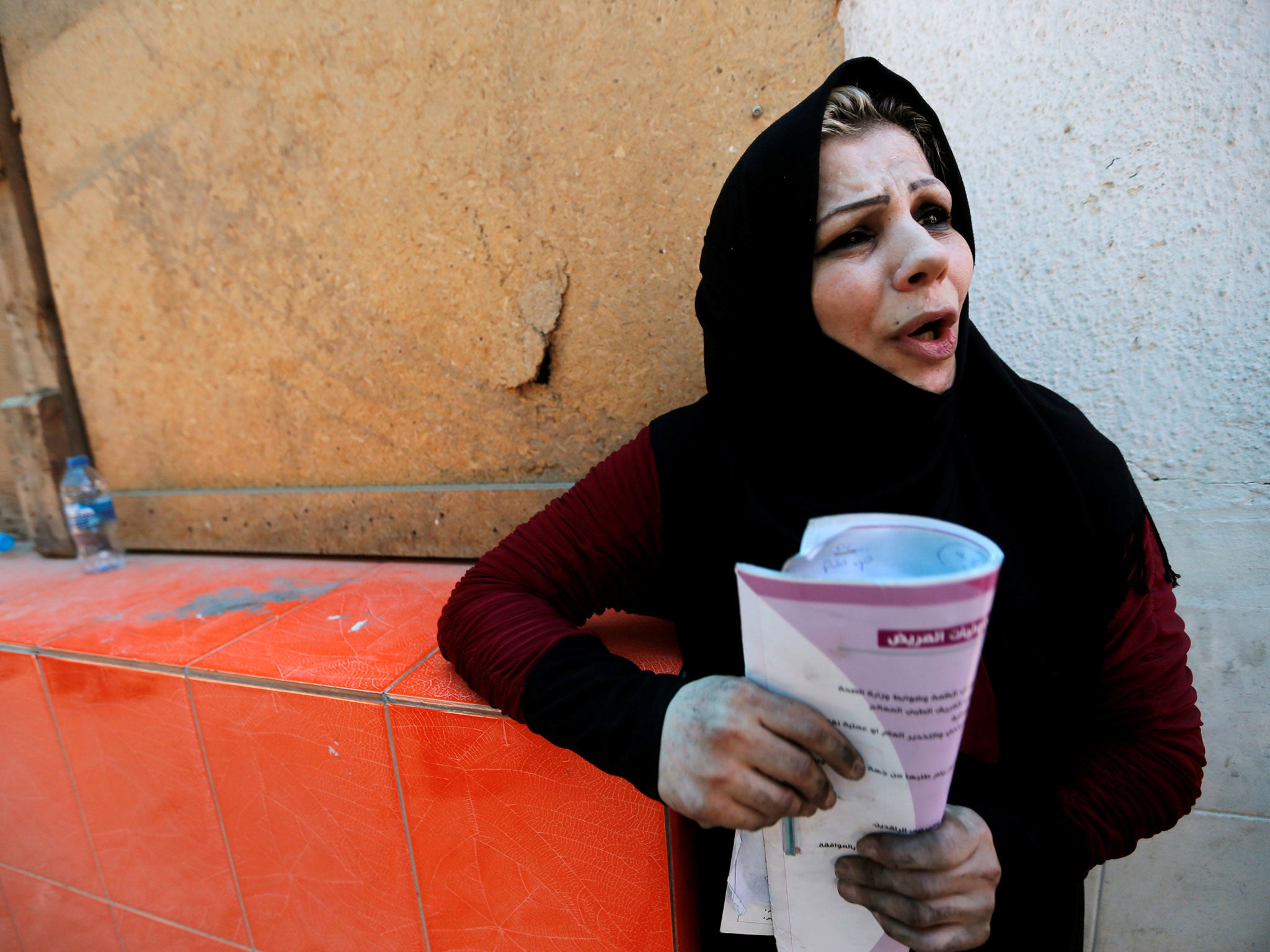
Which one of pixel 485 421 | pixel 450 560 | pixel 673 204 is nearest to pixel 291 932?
pixel 450 560

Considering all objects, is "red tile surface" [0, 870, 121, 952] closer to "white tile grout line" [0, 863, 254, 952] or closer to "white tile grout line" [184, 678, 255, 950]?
"white tile grout line" [0, 863, 254, 952]

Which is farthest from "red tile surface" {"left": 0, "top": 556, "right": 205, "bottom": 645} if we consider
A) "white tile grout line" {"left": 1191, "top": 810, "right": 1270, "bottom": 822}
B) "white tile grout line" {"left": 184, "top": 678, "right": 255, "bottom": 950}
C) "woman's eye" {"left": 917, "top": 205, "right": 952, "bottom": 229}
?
"white tile grout line" {"left": 1191, "top": 810, "right": 1270, "bottom": 822}

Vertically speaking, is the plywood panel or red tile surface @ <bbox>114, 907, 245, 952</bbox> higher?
the plywood panel

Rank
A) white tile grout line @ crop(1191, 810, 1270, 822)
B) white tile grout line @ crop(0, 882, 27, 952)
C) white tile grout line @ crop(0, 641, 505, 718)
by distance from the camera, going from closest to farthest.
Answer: white tile grout line @ crop(0, 641, 505, 718), white tile grout line @ crop(1191, 810, 1270, 822), white tile grout line @ crop(0, 882, 27, 952)

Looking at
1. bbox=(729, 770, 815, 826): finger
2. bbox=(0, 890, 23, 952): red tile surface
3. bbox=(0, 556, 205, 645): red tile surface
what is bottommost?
bbox=(0, 890, 23, 952): red tile surface

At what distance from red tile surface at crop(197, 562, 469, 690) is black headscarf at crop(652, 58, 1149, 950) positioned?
2.22 feet

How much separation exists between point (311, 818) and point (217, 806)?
311 mm

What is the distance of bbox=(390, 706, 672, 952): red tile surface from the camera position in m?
1.05

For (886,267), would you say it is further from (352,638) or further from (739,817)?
(352,638)

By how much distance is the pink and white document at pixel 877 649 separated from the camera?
0.49 m

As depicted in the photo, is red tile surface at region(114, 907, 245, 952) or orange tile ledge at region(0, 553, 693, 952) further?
red tile surface at region(114, 907, 245, 952)

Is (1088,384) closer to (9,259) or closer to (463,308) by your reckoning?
(463,308)

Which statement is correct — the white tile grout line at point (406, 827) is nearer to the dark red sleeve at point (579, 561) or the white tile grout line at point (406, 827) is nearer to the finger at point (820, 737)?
the dark red sleeve at point (579, 561)

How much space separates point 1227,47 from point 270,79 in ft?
7.88
